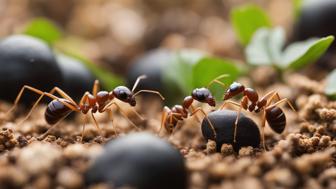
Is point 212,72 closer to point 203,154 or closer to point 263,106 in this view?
point 263,106

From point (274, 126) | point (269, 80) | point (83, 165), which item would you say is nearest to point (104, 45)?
point (269, 80)

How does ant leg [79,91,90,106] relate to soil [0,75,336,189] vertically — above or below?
above

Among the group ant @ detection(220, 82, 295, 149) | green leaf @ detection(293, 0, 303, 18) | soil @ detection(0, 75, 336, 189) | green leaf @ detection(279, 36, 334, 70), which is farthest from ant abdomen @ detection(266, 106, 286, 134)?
green leaf @ detection(293, 0, 303, 18)

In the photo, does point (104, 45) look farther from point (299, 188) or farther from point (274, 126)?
point (299, 188)

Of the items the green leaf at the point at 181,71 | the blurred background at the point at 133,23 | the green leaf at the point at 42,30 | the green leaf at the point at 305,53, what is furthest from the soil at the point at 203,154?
the blurred background at the point at 133,23

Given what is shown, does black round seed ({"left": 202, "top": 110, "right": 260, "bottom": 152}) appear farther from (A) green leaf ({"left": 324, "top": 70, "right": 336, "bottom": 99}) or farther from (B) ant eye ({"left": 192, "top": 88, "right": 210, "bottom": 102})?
(A) green leaf ({"left": 324, "top": 70, "right": 336, "bottom": 99})

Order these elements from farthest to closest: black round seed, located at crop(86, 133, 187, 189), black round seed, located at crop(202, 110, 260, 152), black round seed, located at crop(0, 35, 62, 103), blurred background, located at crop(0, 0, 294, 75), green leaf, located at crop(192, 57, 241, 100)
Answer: blurred background, located at crop(0, 0, 294, 75) → green leaf, located at crop(192, 57, 241, 100) → black round seed, located at crop(0, 35, 62, 103) → black round seed, located at crop(202, 110, 260, 152) → black round seed, located at crop(86, 133, 187, 189)
